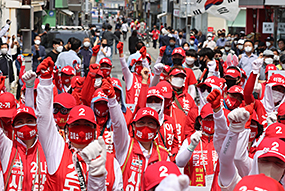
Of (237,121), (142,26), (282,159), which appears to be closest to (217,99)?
(237,121)

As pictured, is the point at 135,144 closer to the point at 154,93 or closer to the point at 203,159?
the point at 203,159

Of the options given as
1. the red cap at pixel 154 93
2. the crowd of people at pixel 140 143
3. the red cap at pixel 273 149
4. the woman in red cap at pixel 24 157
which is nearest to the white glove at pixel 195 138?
the crowd of people at pixel 140 143

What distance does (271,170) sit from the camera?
151 inches

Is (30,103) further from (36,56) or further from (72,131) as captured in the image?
(36,56)

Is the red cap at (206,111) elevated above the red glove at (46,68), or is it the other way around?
the red glove at (46,68)

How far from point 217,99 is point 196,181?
1754 millimetres

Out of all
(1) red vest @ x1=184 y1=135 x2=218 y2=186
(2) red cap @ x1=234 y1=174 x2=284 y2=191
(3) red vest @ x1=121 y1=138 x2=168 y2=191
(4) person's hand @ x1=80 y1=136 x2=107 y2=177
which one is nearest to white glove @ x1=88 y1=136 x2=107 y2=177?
(4) person's hand @ x1=80 y1=136 x2=107 y2=177

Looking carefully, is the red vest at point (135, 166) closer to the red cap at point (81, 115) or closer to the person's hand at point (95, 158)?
the red cap at point (81, 115)

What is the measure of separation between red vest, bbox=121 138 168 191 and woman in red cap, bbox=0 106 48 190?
82 cm

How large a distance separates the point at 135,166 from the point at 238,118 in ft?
5.43

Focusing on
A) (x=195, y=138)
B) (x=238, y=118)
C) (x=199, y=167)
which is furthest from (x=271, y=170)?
(x=199, y=167)

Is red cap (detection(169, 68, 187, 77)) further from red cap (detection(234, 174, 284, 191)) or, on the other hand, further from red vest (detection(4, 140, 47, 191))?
red cap (detection(234, 174, 284, 191))

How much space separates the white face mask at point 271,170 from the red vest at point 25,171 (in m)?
2.14

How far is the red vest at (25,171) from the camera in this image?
16.3 feet
